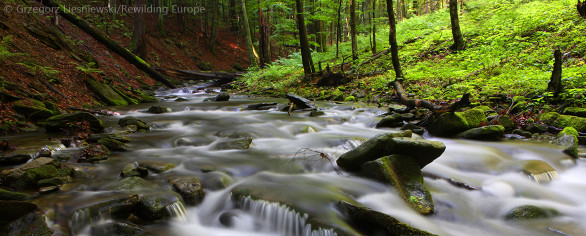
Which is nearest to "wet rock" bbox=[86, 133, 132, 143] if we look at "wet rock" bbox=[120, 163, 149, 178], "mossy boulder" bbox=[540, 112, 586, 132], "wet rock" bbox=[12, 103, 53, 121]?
"wet rock" bbox=[120, 163, 149, 178]

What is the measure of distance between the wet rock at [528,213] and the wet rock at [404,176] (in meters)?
0.87

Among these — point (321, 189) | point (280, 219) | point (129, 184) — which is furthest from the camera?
point (321, 189)

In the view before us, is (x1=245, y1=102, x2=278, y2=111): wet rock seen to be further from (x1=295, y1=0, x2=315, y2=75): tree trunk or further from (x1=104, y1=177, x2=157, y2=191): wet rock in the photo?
(x1=104, y1=177, x2=157, y2=191): wet rock

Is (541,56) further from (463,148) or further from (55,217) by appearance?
(55,217)

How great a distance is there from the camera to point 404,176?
12.1ft

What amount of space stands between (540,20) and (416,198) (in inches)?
472

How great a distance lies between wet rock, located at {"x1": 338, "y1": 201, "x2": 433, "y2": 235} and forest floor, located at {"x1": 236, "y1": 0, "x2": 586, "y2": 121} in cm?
557

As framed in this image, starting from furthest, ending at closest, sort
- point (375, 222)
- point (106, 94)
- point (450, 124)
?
point (106, 94) < point (450, 124) < point (375, 222)

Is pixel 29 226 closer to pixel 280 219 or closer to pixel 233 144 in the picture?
pixel 280 219

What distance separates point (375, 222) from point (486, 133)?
4.17m

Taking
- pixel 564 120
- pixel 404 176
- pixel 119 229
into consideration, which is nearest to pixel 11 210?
pixel 119 229

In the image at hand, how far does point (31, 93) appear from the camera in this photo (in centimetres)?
694

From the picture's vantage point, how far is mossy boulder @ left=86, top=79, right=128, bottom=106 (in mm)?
9953

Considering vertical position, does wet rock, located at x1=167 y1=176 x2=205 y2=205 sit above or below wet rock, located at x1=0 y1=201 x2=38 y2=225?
below
